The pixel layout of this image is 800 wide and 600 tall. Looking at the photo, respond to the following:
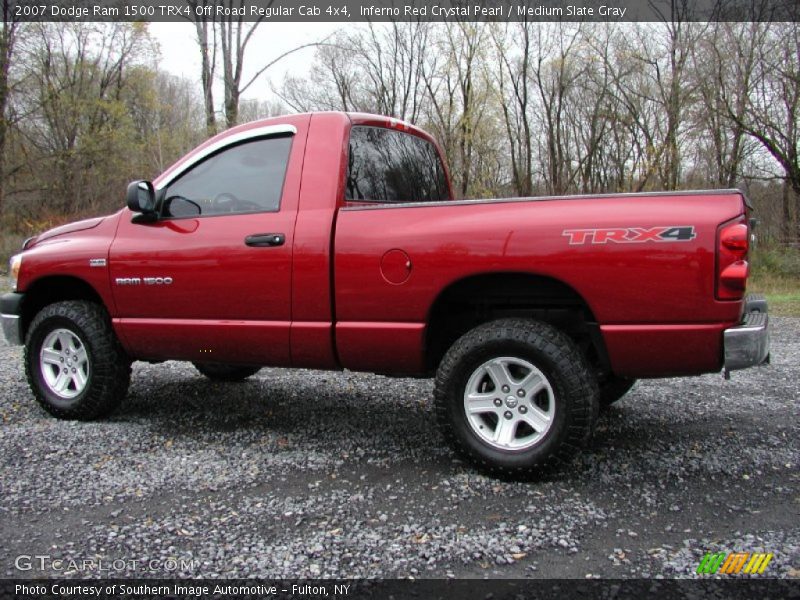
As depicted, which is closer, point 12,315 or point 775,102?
point 12,315

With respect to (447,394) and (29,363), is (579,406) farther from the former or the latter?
(29,363)

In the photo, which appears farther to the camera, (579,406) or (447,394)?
(447,394)

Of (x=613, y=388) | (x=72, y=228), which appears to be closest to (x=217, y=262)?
(x=72, y=228)

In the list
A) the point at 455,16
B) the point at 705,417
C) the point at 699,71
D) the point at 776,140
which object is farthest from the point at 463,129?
the point at 705,417

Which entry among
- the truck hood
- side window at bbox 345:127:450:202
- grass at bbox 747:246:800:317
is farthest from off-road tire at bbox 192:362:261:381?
grass at bbox 747:246:800:317

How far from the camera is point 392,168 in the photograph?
A: 4.23 m

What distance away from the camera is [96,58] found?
28.7 m

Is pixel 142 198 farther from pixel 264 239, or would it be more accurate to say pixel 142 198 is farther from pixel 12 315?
pixel 12 315

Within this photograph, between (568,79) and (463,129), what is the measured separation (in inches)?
176

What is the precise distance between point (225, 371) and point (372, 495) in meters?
2.85

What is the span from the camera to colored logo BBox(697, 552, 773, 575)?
2.34 meters

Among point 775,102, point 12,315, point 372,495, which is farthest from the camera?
point 775,102

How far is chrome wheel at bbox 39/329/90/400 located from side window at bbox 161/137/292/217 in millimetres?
1208

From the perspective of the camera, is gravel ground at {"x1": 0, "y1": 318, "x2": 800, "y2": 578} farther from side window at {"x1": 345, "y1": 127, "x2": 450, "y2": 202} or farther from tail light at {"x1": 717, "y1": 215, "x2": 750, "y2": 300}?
side window at {"x1": 345, "y1": 127, "x2": 450, "y2": 202}
